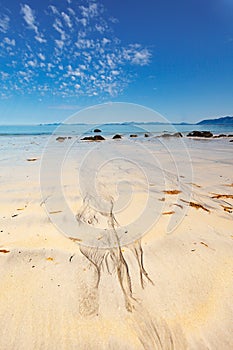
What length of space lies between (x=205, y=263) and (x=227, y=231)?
0.74 metres

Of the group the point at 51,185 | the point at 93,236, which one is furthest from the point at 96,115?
the point at 93,236

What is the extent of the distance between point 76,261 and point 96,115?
2504mm

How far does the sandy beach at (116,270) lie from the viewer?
1.49 metres

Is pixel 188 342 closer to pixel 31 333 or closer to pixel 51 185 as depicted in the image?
pixel 31 333

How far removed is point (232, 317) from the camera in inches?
61.8

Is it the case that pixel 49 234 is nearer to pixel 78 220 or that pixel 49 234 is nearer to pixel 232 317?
pixel 78 220

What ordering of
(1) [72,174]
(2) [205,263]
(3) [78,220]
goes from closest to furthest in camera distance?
1. (2) [205,263]
2. (3) [78,220]
3. (1) [72,174]

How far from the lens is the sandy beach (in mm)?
1485

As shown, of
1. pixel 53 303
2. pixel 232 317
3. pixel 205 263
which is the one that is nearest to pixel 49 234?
pixel 53 303

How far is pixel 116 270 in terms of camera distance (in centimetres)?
202

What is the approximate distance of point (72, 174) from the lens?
536 centimetres

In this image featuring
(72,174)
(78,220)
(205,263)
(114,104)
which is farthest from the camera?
(72,174)

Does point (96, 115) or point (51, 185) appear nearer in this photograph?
point (96, 115)

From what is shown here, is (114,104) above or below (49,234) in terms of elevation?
above
